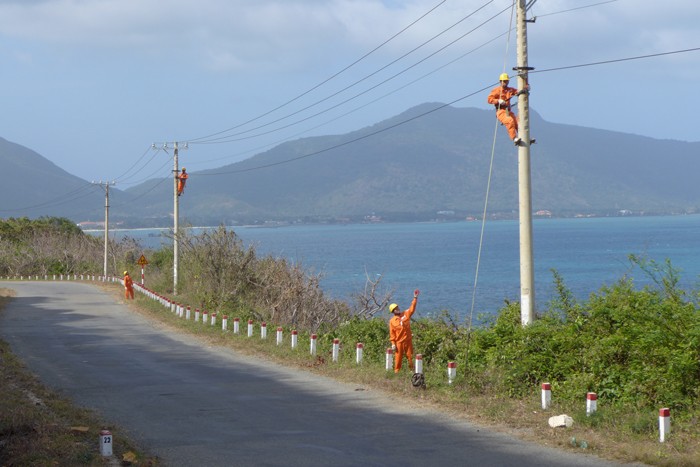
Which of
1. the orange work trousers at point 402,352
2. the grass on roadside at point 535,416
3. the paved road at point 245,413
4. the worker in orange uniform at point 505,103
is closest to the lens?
the grass on roadside at point 535,416

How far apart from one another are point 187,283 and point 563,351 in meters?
31.1

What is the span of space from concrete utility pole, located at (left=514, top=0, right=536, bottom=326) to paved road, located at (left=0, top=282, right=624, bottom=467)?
9.70 feet

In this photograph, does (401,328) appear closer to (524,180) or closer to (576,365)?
(524,180)

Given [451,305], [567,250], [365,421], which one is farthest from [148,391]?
[567,250]

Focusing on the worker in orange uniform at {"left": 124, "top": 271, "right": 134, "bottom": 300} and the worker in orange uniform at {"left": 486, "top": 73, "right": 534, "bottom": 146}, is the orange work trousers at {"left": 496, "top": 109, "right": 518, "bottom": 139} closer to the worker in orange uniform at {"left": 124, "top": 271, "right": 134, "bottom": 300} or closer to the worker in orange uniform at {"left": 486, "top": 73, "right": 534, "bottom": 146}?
the worker in orange uniform at {"left": 486, "top": 73, "right": 534, "bottom": 146}

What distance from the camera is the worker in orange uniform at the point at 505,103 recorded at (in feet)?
54.4

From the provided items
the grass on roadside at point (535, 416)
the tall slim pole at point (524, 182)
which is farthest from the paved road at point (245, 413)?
the tall slim pole at point (524, 182)

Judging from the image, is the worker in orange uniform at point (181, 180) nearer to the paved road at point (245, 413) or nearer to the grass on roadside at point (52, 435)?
the paved road at point (245, 413)

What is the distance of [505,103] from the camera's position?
54.7 feet

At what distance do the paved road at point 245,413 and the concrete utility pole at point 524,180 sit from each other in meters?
A: 2.96

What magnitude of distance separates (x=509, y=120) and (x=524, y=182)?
116 cm

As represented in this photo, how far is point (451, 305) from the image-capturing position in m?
49.8

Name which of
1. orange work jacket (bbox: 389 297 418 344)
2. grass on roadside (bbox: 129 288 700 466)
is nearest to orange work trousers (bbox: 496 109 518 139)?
orange work jacket (bbox: 389 297 418 344)

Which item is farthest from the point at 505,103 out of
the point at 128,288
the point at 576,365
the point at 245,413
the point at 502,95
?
the point at 128,288
